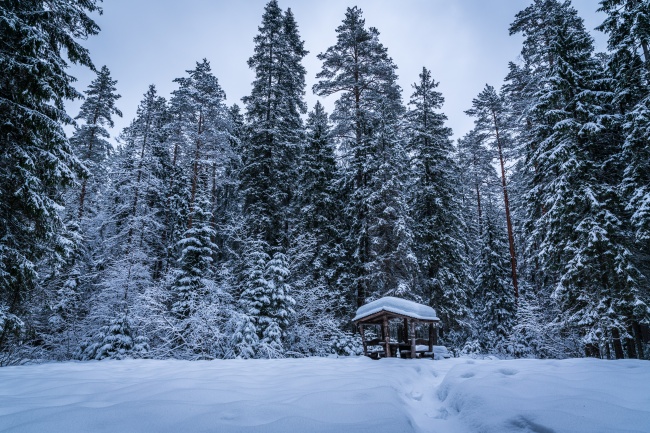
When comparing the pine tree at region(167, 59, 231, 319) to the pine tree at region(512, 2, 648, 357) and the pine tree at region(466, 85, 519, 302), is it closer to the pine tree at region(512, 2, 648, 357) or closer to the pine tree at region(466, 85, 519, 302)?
the pine tree at region(512, 2, 648, 357)

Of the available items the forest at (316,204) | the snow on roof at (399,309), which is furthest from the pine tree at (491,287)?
the snow on roof at (399,309)

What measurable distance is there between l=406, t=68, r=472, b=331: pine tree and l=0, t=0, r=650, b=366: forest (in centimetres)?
14

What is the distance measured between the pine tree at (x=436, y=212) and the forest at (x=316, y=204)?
136 millimetres

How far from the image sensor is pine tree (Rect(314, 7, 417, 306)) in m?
17.8

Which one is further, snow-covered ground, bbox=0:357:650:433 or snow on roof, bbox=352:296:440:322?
snow on roof, bbox=352:296:440:322

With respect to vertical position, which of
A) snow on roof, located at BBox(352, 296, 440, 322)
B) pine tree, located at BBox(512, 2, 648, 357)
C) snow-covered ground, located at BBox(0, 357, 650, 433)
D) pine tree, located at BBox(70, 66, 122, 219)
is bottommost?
snow-covered ground, located at BBox(0, 357, 650, 433)

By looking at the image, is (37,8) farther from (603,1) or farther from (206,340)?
(603,1)

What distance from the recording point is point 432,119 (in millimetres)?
21484

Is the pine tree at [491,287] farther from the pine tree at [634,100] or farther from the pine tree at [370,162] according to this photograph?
the pine tree at [634,100]

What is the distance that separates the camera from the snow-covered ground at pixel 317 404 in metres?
2.65

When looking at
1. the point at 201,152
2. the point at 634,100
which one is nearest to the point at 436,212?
the point at 634,100

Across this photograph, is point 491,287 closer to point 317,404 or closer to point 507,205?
point 507,205

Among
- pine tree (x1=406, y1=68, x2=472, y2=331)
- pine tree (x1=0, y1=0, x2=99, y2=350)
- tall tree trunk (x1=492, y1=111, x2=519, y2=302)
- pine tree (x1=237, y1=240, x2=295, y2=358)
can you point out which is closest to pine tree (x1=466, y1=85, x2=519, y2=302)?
tall tree trunk (x1=492, y1=111, x2=519, y2=302)

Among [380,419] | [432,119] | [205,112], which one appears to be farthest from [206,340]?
[432,119]
